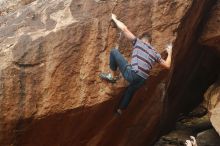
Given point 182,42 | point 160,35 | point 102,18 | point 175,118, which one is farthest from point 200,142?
point 102,18

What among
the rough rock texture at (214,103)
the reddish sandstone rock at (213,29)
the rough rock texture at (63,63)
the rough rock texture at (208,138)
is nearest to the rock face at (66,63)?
the rough rock texture at (63,63)

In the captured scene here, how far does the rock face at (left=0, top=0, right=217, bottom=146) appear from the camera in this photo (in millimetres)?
11875

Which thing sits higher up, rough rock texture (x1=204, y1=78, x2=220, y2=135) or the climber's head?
the climber's head

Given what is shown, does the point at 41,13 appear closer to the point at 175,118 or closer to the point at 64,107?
the point at 64,107

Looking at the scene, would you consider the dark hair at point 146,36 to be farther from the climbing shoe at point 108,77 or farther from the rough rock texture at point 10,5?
the rough rock texture at point 10,5

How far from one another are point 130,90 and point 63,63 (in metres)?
1.73

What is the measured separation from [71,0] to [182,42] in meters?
3.40

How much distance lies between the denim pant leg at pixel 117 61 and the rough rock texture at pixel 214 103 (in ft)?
13.9

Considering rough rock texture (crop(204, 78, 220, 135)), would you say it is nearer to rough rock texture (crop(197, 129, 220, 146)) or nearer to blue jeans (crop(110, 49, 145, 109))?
rough rock texture (crop(197, 129, 220, 146))

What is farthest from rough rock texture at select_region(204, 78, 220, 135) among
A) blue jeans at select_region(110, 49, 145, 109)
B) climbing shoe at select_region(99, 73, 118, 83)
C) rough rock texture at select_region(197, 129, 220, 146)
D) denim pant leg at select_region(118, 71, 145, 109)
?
climbing shoe at select_region(99, 73, 118, 83)

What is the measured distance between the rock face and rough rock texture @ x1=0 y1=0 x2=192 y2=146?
0.02 m

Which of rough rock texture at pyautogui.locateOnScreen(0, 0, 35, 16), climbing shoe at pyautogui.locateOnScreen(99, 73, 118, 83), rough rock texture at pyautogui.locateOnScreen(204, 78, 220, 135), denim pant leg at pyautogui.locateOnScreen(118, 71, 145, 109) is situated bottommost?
rough rock texture at pyautogui.locateOnScreen(204, 78, 220, 135)

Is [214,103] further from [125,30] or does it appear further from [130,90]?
[125,30]

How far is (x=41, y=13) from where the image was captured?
12.6 metres
